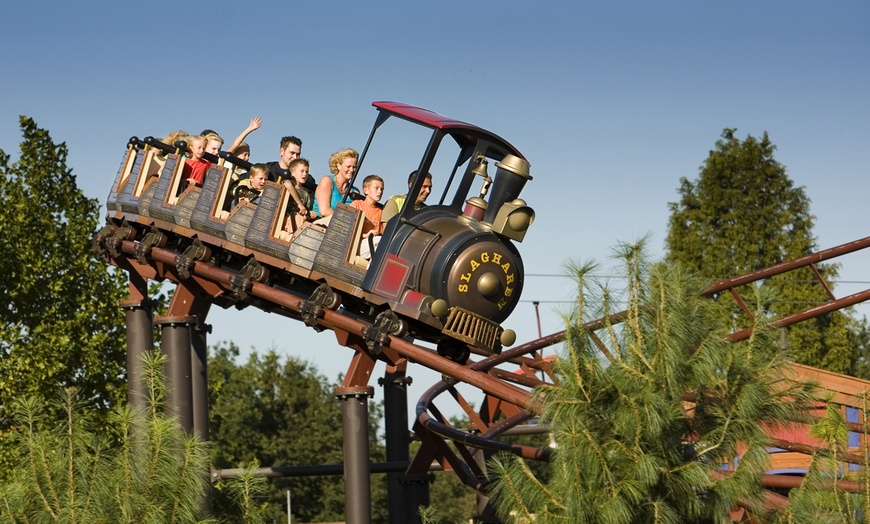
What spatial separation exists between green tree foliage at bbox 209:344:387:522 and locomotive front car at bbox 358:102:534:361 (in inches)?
1530

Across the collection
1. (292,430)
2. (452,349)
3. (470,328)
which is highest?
(470,328)

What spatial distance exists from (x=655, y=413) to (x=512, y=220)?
14.6 feet

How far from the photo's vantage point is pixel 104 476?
5.47 meters

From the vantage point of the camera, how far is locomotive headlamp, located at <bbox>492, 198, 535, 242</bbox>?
9.70 meters

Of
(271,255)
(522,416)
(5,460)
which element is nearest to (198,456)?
(271,255)

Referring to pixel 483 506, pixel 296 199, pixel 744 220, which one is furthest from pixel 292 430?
pixel 296 199

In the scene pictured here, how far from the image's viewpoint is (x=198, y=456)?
5.53 meters

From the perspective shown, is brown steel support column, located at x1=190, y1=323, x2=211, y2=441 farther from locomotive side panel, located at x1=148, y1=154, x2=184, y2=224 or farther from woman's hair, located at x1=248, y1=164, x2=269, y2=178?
woman's hair, located at x1=248, y1=164, x2=269, y2=178

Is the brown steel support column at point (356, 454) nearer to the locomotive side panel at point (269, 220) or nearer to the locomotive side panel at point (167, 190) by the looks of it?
the locomotive side panel at point (269, 220)

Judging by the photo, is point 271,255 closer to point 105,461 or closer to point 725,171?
point 105,461

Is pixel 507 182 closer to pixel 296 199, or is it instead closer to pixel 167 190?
pixel 296 199

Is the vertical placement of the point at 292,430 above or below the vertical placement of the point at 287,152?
below

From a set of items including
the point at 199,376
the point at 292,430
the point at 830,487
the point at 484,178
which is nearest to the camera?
the point at 830,487

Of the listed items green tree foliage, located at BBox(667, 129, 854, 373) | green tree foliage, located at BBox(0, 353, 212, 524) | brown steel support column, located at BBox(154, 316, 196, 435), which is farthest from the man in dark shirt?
green tree foliage, located at BBox(667, 129, 854, 373)
